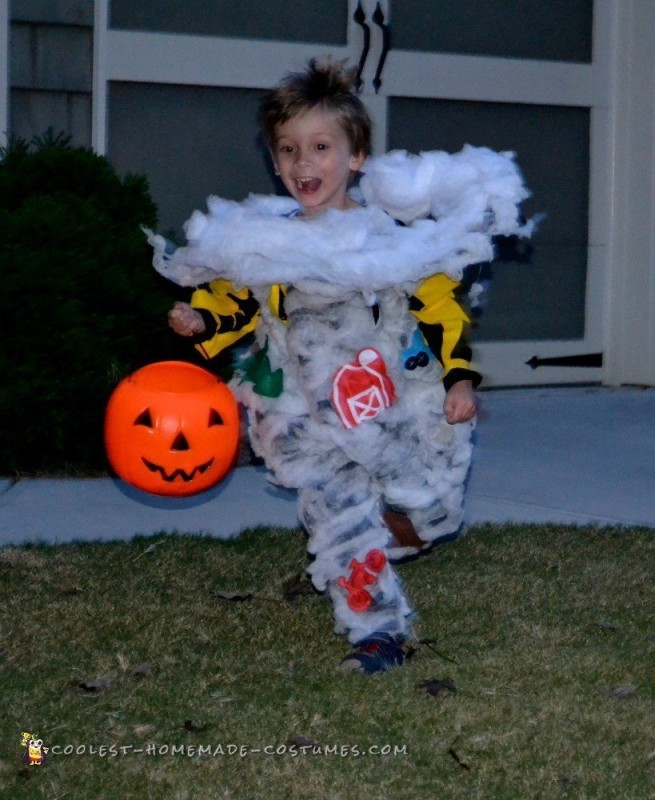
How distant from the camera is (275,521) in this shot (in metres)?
5.56

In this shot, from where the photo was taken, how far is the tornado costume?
152 inches

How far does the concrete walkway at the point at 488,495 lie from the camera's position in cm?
550

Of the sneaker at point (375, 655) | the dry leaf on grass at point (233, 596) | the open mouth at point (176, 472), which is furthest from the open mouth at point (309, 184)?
the dry leaf on grass at point (233, 596)

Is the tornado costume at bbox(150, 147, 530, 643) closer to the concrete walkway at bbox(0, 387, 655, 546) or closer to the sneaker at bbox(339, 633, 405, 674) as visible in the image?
the sneaker at bbox(339, 633, 405, 674)

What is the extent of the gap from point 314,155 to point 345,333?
1.59 feet

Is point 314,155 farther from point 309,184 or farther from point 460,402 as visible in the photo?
point 460,402

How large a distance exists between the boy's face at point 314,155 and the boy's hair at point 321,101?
17 mm

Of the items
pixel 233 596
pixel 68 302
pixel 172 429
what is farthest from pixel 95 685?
pixel 68 302

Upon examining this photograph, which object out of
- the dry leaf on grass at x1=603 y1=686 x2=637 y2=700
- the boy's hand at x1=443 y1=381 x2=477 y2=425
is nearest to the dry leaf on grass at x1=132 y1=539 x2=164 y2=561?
the boy's hand at x1=443 y1=381 x2=477 y2=425

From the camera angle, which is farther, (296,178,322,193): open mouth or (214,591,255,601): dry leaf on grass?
(214,591,255,601): dry leaf on grass

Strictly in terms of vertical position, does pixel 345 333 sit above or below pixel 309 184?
below

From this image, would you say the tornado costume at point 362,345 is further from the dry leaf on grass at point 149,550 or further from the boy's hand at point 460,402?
the dry leaf on grass at point 149,550

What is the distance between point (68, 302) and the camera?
6.01 m

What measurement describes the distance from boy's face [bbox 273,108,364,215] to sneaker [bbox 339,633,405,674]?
3.89ft
